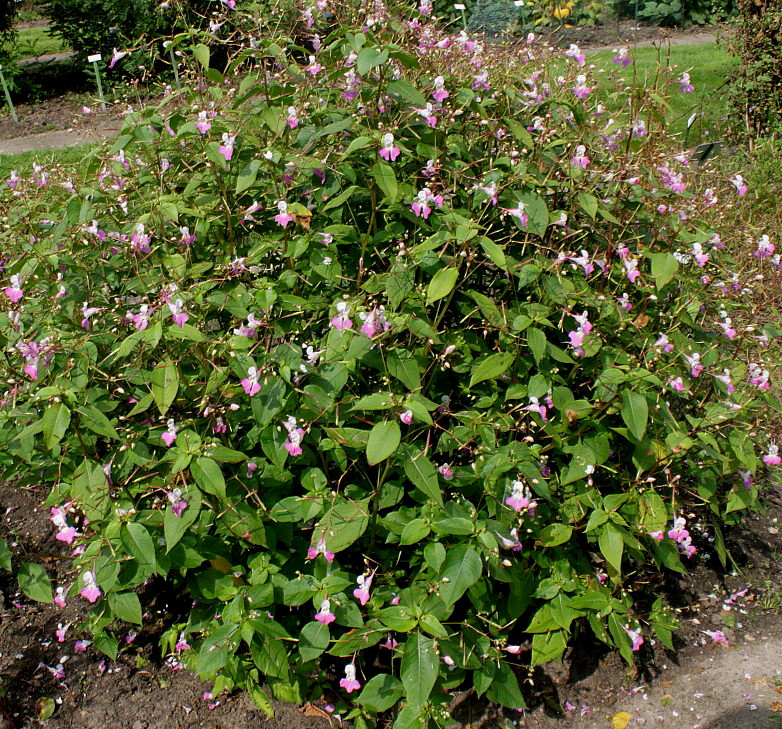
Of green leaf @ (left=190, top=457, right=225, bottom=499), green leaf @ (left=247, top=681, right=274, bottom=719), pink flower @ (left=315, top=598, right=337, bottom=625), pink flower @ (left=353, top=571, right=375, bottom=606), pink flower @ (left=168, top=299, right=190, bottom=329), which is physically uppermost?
pink flower @ (left=168, top=299, right=190, bottom=329)

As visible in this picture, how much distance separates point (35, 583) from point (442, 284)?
132 cm

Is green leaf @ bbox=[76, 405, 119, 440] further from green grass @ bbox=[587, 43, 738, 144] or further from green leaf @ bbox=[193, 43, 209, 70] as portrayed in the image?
green grass @ bbox=[587, 43, 738, 144]

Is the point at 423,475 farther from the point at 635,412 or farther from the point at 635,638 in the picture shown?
the point at 635,638

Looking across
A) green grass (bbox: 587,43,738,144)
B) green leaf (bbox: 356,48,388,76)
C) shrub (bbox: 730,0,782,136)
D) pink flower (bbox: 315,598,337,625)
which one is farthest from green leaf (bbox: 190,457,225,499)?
shrub (bbox: 730,0,782,136)

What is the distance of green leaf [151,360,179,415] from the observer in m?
1.84

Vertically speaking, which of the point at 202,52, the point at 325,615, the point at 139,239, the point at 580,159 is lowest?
the point at 325,615

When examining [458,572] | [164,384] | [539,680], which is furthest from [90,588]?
[539,680]

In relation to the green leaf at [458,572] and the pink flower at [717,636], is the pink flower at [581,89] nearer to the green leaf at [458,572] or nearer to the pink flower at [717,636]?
the green leaf at [458,572]

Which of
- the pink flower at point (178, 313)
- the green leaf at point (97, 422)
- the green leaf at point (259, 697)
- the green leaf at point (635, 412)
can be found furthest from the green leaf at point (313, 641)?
the green leaf at point (635, 412)

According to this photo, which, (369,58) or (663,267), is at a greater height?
(369,58)

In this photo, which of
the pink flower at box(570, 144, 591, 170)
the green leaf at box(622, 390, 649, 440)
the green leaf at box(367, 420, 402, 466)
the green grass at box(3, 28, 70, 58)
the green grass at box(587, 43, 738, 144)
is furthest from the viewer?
the green grass at box(3, 28, 70, 58)

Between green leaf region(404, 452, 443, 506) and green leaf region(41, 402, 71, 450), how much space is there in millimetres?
845

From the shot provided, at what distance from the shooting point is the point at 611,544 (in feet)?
6.55

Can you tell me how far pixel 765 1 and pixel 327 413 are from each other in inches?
235
